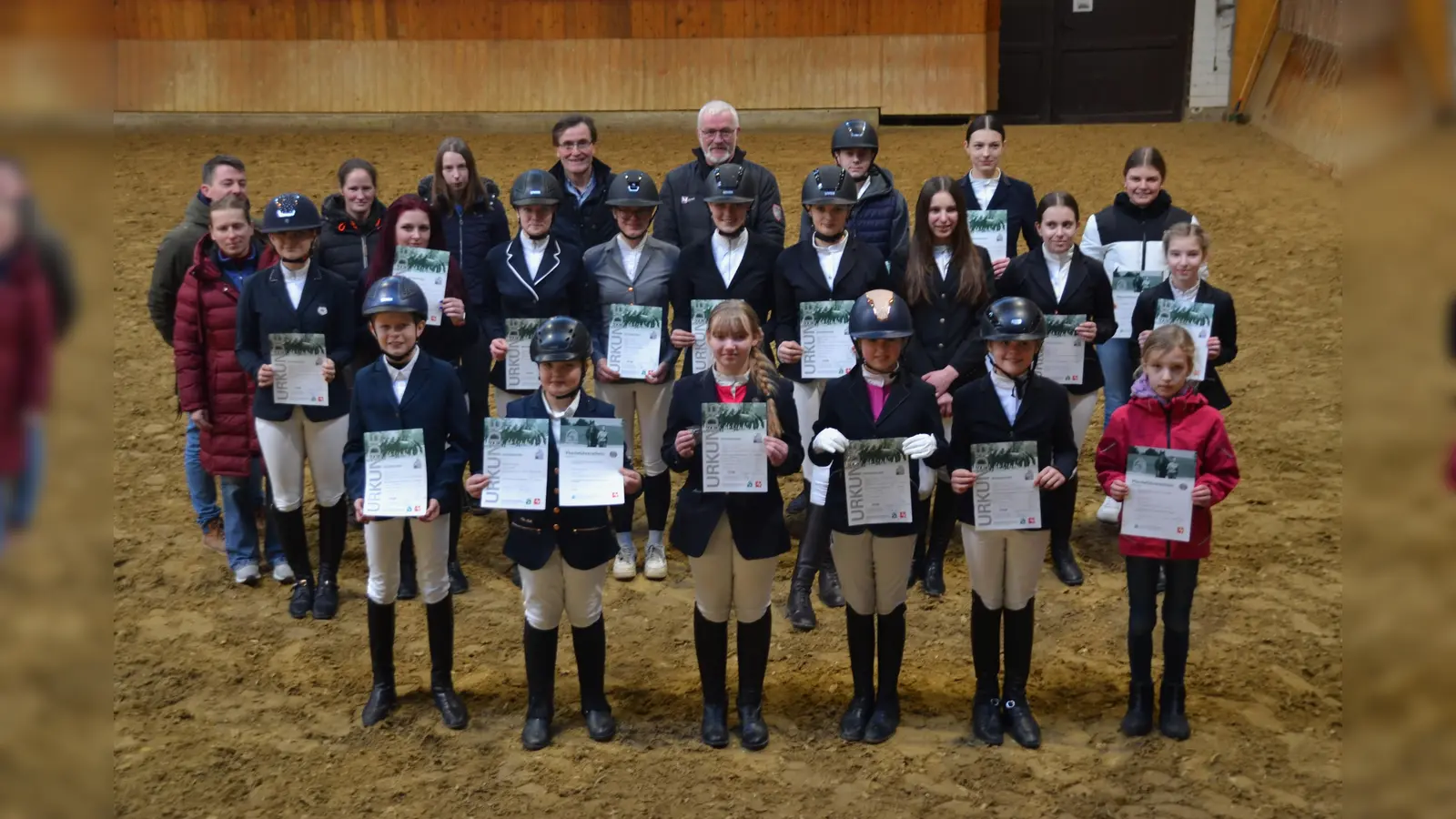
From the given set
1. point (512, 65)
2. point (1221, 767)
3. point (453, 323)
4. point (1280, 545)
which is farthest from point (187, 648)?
point (512, 65)

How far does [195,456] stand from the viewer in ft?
23.8

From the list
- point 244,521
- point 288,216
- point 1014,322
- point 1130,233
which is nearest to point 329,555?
point 244,521

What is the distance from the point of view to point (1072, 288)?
21.7ft

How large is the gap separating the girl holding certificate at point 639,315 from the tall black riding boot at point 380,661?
1.28 m

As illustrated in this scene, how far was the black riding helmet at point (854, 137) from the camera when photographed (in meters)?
6.96

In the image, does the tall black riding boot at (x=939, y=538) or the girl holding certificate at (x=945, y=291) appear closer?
the girl holding certificate at (x=945, y=291)

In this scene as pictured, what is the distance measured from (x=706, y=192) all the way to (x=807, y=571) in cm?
217

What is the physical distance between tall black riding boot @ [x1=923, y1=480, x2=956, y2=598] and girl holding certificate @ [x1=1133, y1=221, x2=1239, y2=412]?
1286 millimetres

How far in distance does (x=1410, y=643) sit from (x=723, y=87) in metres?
15.5

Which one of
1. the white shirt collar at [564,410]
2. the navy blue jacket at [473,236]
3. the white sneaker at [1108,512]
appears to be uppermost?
the navy blue jacket at [473,236]

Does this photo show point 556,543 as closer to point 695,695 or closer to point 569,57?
point 695,695

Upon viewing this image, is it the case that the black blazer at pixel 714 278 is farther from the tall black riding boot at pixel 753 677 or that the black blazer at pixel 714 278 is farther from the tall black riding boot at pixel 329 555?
the tall black riding boot at pixel 329 555

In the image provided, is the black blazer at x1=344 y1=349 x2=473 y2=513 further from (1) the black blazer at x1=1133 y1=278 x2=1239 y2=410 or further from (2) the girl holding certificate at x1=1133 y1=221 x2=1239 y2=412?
(1) the black blazer at x1=1133 y1=278 x2=1239 y2=410

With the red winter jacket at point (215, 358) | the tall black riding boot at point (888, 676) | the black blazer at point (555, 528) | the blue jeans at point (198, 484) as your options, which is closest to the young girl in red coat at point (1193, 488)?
the tall black riding boot at point (888, 676)
